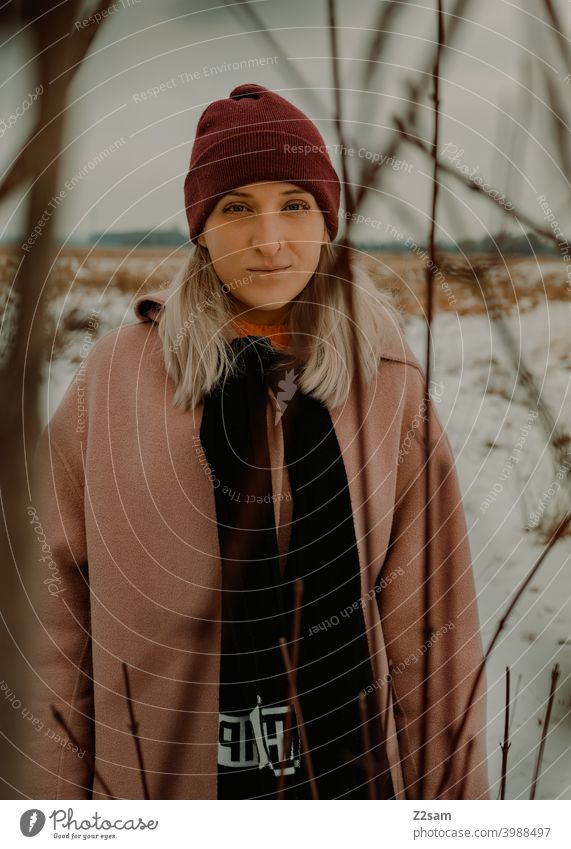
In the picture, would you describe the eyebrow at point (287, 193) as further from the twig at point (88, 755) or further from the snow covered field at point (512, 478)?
the twig at point (88, 755)

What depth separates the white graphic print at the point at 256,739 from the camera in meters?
0.90

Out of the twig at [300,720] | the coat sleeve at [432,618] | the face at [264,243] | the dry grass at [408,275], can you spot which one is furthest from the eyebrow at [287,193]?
the twig at [300,720]

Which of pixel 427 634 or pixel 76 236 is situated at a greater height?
pixel 76 236

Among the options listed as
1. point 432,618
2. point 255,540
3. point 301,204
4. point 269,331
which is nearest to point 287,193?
point 301,204

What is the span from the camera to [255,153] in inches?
32.4

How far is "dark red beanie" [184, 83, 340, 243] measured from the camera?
83cm

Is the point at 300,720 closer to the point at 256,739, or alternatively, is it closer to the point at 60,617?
the point at 256,739

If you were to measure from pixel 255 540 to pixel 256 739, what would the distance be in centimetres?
23

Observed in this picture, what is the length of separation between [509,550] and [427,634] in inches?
5.5

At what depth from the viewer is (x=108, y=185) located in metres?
0.93

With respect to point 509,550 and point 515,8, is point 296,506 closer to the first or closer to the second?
point 509,550

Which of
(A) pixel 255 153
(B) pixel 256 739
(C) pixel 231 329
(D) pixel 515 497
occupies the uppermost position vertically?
(A) pixel 255 153
